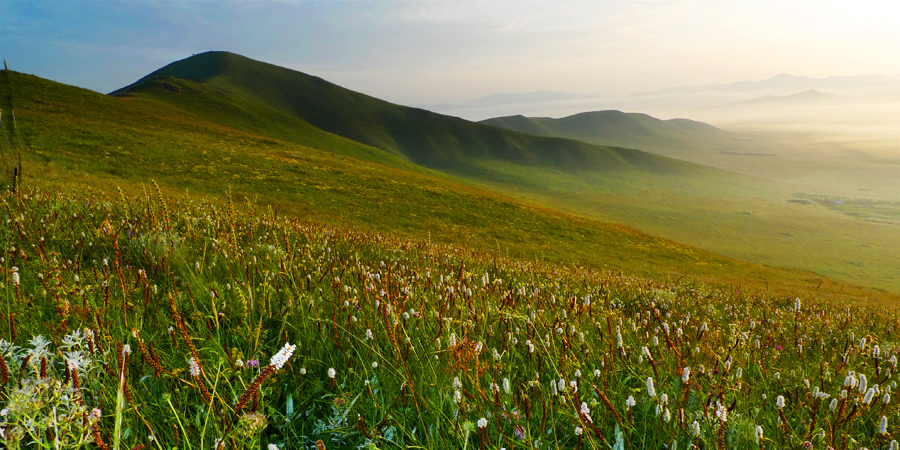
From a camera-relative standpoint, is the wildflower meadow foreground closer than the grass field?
Yes

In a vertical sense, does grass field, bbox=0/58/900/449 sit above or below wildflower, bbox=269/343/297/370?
below

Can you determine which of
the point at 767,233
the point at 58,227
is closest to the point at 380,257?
the point at 58,227

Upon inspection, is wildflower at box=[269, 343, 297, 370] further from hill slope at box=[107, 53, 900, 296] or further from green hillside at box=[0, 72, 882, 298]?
hill slope at box=[107, 53, 900, 296]

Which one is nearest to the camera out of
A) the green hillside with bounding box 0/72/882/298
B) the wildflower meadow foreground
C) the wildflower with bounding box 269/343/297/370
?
the wildflower with bounding box 269/343/297/370

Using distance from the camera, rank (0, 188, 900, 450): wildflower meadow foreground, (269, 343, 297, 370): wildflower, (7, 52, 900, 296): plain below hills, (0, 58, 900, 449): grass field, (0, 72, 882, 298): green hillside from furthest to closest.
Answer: (7, 52, 900, 296): plain below hills < (0, 72, 882, 298): green hillside < (0, 58, 900, 449): grass field < (0, 188, 900, 450): wildflower meadow foreground < (269, 343, 297, 370): wildflower

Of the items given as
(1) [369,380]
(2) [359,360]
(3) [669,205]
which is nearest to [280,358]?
(1) [369,380]

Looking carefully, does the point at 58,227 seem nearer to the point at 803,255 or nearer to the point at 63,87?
the point at 63,87

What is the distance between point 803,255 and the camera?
310 feet

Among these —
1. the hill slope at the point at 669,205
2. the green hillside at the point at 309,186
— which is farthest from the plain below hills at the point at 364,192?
the hill slope at the point at 669,205

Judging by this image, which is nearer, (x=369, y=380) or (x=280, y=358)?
(x=280, y=358)

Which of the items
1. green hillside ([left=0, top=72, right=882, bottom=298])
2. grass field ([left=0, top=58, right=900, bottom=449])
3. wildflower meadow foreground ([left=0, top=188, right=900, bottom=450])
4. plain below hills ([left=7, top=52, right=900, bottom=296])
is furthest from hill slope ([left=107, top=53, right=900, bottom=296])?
wildflower meadow foreground ([left=0, top=188, right=900, bottom=450])

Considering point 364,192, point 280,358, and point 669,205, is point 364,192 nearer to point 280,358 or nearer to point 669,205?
point 280,358

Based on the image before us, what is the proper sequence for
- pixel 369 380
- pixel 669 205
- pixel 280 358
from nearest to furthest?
1. pixel 280 358
2. pixel 369 380
3. pixel 669 205

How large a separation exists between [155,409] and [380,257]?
5.85m
